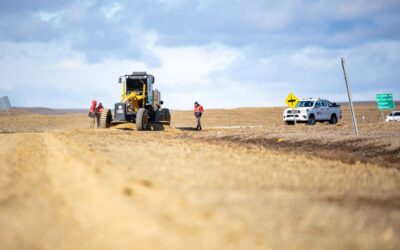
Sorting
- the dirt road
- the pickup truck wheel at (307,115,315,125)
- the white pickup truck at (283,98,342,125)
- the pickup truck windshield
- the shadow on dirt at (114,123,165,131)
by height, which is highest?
the pickup truck windshield

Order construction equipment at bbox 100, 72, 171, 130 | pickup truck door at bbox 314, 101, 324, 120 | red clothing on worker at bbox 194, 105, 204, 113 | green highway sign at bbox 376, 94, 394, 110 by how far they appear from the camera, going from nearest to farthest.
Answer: construction equipment at bbox 100, 72, 171, 130 → red clothing on worker at bbox 194, 105, 204, 113 → pickup truck door at bbox 314, 101, 324, 120 → green highway sign at bbox 376, 94, 394, 110

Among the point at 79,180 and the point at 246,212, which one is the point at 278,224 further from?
the point at 79,180

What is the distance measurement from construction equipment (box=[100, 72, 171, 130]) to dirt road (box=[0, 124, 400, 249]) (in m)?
22.0

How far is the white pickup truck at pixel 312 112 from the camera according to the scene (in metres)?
39.6

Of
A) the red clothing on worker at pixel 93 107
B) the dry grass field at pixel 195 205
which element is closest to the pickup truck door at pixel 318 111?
the red clothing on worker at pixel 93 107

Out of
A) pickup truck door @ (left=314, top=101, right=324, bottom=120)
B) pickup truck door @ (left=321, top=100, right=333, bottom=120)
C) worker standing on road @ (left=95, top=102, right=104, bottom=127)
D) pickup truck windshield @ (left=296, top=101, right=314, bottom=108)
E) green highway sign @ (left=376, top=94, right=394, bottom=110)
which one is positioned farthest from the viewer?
green highway sign @ (left=376, top=94, right=394, bottom=110)

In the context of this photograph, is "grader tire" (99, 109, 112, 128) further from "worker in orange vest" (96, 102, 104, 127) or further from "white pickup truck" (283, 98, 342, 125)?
"white pickup truck" (283, 98, 342, 125)

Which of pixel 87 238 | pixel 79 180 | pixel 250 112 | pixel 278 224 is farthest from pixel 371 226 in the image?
pixel 250 112

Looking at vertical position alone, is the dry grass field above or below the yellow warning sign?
below

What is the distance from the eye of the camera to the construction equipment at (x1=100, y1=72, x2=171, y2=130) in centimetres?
3281

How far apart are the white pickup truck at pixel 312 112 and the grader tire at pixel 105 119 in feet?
44.7

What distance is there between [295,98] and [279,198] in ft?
103

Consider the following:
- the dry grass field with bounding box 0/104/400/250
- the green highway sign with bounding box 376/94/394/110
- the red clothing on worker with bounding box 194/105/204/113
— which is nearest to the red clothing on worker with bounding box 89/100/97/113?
the red clothing on worker with bounding box 194/105/204/113

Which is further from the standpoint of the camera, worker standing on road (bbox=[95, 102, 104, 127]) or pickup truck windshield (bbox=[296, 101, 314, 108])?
pickup truck windshield (bbox=[296, 101, 314, 108])
